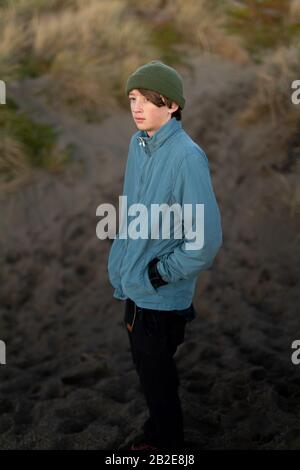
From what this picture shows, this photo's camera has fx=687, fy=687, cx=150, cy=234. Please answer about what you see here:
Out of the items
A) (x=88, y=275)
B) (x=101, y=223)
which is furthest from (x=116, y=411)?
(x=101, y=223)

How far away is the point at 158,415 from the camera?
9.02 feet

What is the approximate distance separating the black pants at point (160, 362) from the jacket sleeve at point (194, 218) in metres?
0.23

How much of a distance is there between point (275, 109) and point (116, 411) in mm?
4289

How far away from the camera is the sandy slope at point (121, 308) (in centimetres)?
340

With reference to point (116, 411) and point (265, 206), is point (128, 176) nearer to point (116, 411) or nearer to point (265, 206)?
point (116, 411)

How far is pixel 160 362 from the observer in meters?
2.65

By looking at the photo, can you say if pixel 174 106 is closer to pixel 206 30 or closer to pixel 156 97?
pixel 156 97

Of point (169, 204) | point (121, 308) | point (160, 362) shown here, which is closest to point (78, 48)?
point (121, 308)

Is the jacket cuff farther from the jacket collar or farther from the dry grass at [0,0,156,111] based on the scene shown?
the dry grass at [0,0,156,111]

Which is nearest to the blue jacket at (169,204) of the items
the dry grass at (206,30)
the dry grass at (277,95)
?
the dry grass at (277,95)

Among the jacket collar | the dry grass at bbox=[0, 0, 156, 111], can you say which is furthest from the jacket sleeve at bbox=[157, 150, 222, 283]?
the dry grass at bbox=[0, 0, 156, 111]

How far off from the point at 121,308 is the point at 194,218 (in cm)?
257

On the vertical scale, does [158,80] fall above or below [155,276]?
above

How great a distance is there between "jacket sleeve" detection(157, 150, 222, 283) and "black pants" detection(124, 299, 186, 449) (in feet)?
0.77
